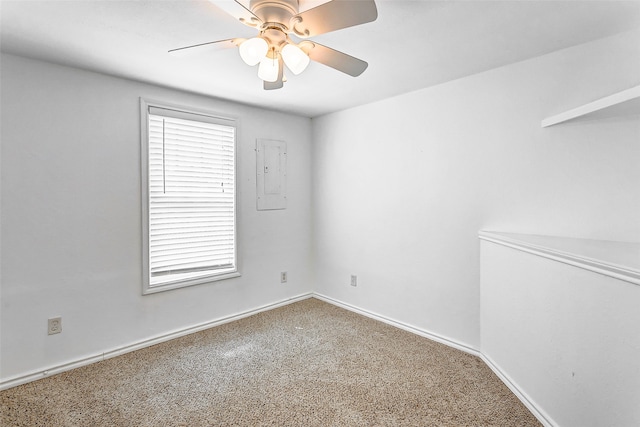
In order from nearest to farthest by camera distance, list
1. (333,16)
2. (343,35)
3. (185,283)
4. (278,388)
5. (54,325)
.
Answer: (333,16)
(343,35)
(278,388)
(54,325)
(185,283)

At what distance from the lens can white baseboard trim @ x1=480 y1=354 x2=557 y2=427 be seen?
69.2 inches

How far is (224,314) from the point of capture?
3.29 m

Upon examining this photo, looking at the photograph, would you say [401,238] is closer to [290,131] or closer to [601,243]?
[601,243]

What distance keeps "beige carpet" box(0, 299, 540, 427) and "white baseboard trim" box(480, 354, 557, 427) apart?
0.04 meters

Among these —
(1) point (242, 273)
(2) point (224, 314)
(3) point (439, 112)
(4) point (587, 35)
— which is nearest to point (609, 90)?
(4) point (587, 35)

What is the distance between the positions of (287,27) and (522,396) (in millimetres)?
2540

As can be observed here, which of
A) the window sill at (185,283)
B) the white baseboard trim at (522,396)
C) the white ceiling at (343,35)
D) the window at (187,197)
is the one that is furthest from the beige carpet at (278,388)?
the white ceiling at (343,35)

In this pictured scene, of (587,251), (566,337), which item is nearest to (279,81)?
(587,251)

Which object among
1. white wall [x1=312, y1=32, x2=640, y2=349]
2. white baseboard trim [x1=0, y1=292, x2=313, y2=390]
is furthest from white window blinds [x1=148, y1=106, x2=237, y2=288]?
white wall [x1=312, y1=32, x2=640, y2=349]

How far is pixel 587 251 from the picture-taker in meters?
1.63

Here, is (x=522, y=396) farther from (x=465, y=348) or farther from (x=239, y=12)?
(x=239, y=12)

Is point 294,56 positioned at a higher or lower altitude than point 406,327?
higher

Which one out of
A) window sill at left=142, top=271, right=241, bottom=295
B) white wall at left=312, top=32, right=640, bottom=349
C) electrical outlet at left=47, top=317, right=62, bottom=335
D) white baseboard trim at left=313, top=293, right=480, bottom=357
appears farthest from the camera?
Result: window sill at left=142, top=271, right=241, bottom=295

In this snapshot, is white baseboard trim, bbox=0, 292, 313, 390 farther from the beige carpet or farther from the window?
the window
